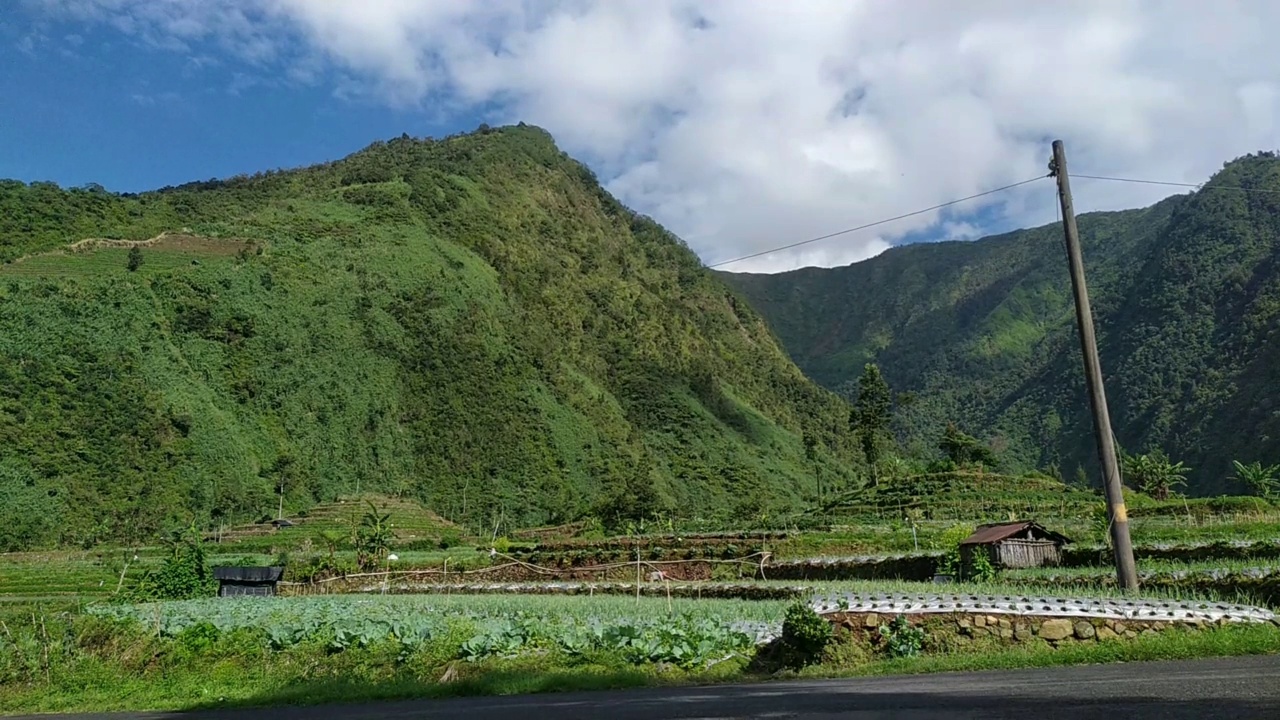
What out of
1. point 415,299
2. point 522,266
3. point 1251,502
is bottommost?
point 1251,502

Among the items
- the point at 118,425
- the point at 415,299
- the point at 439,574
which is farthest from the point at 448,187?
the point at 439,574

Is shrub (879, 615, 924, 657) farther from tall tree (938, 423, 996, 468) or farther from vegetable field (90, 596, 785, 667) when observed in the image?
tall tree (938, 423, 996, 468)

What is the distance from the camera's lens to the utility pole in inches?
608

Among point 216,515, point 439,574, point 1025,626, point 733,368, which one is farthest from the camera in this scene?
point 733,368

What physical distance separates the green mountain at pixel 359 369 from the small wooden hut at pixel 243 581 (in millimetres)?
33659

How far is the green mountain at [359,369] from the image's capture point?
6881cm

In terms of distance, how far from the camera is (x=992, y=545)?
2822 cm

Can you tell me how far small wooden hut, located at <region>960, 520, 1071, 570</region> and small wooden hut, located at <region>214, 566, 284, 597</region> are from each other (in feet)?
86.5

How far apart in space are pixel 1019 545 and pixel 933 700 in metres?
23.6

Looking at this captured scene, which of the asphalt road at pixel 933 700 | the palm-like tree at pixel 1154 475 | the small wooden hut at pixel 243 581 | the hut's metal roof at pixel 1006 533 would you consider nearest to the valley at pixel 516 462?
the palm-like tree at pixel 1154 475

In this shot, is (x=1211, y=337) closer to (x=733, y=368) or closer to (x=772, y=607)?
(x=733, y=368)

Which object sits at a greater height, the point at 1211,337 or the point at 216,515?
the point at 1211,337

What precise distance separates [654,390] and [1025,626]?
114m

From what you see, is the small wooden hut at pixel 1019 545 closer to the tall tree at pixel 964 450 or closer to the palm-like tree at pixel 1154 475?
the palm-like tree at pixel 1154 475
